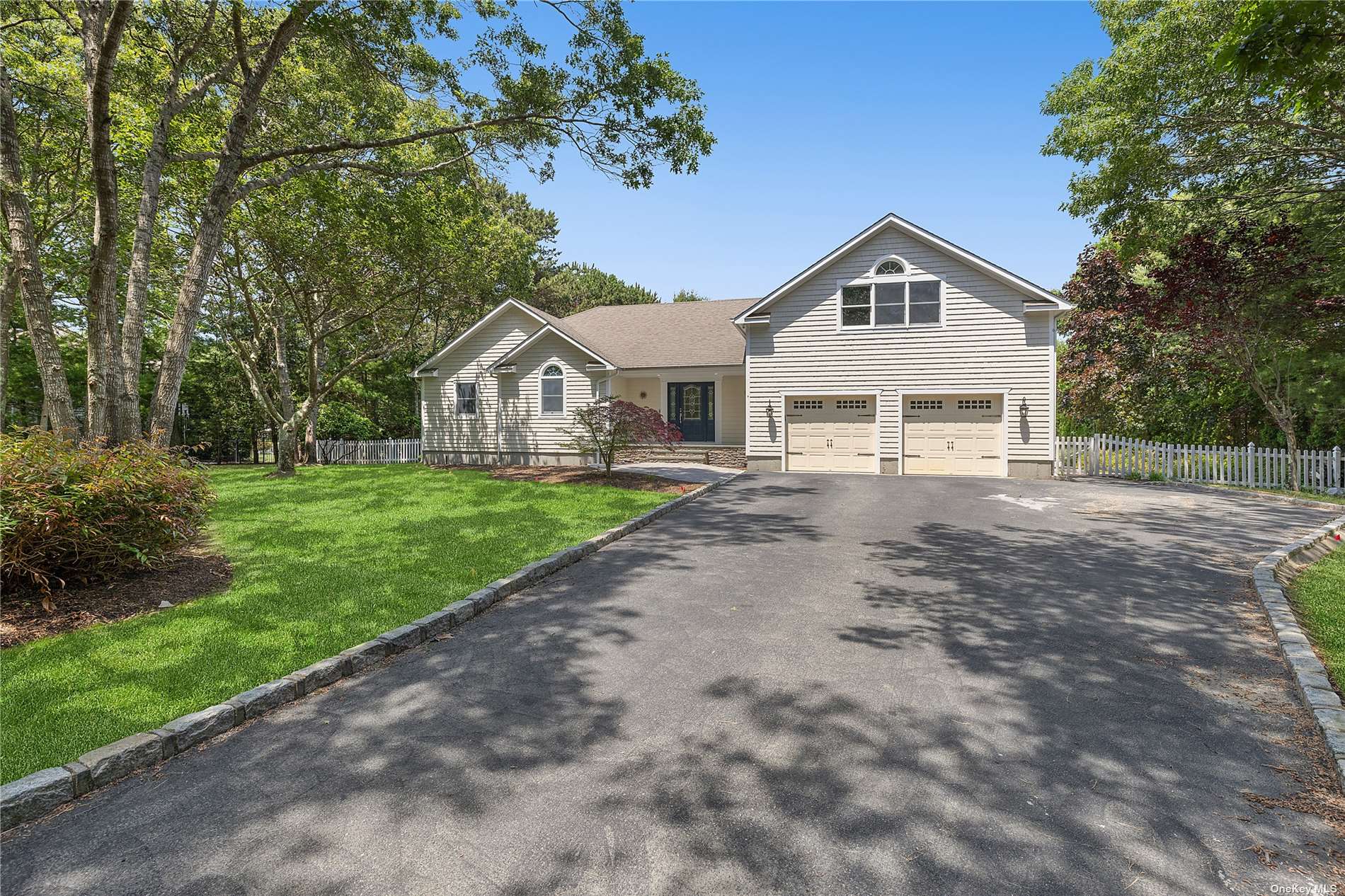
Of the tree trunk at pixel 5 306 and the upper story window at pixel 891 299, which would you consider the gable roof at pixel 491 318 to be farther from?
the tree trunk at pixel 5 306

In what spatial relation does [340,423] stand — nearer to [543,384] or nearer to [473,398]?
[473,398]

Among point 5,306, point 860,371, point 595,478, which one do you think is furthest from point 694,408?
point 5,306

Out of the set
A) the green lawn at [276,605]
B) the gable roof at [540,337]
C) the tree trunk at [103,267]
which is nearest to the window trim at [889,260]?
the gable roof at [540,337]

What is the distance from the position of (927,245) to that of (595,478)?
1149 centimetres

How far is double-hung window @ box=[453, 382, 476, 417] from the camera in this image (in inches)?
893

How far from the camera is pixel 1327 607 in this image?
5.62 m

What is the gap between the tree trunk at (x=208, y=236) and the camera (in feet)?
28.8

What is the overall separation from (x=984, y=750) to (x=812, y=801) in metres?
1.16

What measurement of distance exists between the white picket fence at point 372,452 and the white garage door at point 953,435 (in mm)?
18910

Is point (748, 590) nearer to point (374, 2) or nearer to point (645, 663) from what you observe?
point (645, 663)

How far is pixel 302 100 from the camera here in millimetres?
13328

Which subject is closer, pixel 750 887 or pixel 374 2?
pixel 750 887

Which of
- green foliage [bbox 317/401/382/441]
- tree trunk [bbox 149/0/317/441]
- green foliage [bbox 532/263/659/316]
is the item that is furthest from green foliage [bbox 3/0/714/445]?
green foliage [bbox 532/263/659/316]

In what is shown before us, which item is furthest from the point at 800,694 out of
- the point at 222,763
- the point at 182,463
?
the point at 182,463
